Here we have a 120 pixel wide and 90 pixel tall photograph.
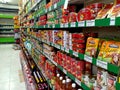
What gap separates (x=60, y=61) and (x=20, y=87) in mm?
2232

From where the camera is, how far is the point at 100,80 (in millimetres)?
1373

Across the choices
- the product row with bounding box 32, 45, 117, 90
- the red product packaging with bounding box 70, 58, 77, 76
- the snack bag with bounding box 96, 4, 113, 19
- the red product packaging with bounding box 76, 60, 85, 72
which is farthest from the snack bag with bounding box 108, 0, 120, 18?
the red product packaging with bounding box 70, 58, 77, 76

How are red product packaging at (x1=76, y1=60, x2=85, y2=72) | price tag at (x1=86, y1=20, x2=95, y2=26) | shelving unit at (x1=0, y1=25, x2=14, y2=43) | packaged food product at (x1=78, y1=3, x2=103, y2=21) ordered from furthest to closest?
shelving unit at (x1=0, y1=25, x2=14, y2=43)
red product packaging at (x1=76, y1=60, x2=85, y2=72)
packaged food product at (x1=78, y1=3, x2=103, y2=21)
price tag at (x1=86, y1=20, x2=95, y2=26)

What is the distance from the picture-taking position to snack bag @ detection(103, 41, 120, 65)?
1.15 meters

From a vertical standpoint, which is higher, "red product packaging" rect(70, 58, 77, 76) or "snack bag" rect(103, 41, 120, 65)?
"snack bag" rect(103, 41, 120, 65)

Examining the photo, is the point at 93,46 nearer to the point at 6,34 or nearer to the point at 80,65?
the point at 80,65

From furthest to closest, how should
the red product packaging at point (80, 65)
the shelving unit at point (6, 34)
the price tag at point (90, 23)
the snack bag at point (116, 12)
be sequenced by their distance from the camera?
the shelving unit at point (6, 34) → the red product packaging at point (80, 65) → the price tag at point (90, 23) → the snack bag at point (116, 12)

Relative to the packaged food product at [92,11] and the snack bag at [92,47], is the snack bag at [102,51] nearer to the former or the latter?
the snack bag at [92,47]

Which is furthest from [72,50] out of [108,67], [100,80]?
[108,67]

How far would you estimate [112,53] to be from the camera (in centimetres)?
120

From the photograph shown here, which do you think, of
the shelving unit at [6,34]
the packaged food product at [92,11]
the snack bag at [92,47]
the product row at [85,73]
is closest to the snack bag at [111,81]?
the product row at [85,73]

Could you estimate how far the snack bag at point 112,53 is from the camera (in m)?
1.15

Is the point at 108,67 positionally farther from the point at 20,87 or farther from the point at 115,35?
the point at 20,87

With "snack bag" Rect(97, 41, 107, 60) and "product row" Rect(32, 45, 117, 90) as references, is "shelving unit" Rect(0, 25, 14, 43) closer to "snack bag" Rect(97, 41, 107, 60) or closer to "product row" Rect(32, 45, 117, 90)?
"product row" Rect(32, 45, 117, 90)
